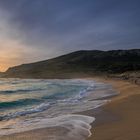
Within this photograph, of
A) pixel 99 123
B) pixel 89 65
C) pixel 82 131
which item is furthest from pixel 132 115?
pixel 89 65

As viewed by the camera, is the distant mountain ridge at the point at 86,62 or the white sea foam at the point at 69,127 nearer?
the white sea foam at the point at 69,127

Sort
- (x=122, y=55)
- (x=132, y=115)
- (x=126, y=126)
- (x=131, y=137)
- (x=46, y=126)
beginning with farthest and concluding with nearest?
(x=122, y=55) < (x=132, y=115) < (x=46, y=126) < (x=126, y=126) < (x=131, y=137)

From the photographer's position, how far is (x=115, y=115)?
1122 cm

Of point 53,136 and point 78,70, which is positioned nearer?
point 53,136

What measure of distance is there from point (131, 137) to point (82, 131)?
5.31 feet

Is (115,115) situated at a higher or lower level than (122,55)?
lower

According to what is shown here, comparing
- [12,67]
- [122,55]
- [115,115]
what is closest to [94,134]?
[115,115]

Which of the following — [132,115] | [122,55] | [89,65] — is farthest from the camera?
[122,55]

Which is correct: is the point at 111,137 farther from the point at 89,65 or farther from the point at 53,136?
the point at 89,65

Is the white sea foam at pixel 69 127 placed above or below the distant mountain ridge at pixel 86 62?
below

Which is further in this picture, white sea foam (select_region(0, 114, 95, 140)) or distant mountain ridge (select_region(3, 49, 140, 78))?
distant mountain ridge (select_region(3, 49, 140, 78))

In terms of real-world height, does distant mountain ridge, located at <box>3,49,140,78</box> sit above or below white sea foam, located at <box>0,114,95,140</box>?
above

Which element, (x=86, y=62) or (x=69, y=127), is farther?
(x=86, y=62)

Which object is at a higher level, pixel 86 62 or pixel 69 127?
pixel 86 62
